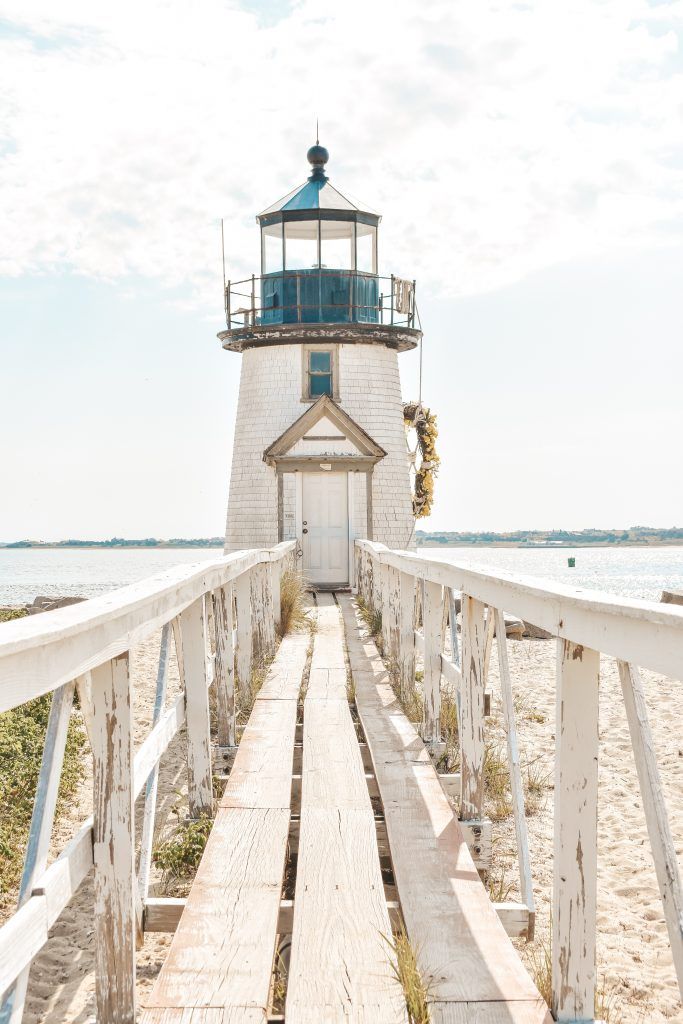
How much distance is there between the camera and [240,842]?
175 inches

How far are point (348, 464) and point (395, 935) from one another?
16.9m

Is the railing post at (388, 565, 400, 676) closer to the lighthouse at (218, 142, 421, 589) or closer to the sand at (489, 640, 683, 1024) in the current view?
the sand at (489, 640, 683, 1024)

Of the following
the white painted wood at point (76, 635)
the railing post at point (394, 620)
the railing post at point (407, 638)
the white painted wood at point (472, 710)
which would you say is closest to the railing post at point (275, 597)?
the railing post at point (394, 620)

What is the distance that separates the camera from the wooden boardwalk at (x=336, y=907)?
3.04m

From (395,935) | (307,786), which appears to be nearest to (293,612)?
(307,786)

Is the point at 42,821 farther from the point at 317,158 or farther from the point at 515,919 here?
the point at 317,158

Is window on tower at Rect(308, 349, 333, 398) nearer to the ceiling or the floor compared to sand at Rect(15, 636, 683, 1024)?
nearer to the ceiling

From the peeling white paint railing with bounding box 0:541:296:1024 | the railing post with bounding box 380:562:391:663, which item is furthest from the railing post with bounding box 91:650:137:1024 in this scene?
the railing post with bounding box 380:562:391:663

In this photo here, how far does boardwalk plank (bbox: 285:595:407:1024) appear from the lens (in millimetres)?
3043

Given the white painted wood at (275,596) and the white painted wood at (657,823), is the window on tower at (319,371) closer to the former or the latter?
the white painted wood at (275,596)

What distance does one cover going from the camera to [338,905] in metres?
3.78

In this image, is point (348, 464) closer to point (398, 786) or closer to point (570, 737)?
point (398, 786)

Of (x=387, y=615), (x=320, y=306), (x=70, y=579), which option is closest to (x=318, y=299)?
(x=320, y=306)

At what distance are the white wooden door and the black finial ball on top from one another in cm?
669
